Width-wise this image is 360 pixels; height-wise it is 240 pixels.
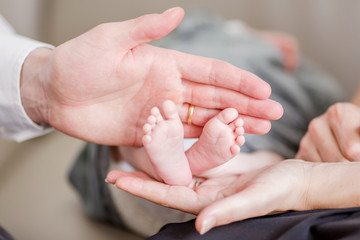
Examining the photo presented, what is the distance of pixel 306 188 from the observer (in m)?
0.51

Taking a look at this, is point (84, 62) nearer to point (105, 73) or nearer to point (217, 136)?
point (105, 73)

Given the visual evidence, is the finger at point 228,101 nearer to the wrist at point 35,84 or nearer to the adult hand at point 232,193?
the adult hand at point 232,193

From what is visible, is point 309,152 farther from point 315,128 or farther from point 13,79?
point 13,79

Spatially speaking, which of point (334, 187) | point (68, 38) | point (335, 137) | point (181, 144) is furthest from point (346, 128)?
point (68, 38)

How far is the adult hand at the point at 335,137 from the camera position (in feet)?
1.95

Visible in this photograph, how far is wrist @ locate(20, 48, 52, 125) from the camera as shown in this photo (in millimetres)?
639

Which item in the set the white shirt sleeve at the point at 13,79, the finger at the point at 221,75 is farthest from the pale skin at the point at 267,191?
the white shirt sleeve at the point at 13,79

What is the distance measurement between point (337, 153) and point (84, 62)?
→ 429 mm

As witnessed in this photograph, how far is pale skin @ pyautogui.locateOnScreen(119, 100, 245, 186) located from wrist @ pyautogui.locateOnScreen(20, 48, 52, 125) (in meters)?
0.22

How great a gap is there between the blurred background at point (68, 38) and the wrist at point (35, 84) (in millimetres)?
76

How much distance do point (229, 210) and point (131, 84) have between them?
0.26m

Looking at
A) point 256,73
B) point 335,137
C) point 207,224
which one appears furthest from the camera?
point 256,73

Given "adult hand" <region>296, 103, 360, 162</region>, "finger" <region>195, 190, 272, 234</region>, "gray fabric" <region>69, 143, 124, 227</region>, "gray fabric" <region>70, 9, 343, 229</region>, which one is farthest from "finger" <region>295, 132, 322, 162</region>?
"gray fabric" <region>69, 143, 124, 227</region>

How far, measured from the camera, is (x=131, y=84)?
0.59m
